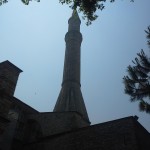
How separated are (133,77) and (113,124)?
3319 mm

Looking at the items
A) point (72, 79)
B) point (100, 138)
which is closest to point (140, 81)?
point (100, 138)

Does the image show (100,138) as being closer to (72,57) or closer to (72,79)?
(72,79)

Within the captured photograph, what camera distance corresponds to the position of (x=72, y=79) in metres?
22.6

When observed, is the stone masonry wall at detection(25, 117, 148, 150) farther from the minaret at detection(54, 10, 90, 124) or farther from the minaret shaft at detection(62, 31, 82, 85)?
the minaret shaft at detection(62, 31, 82, 85)

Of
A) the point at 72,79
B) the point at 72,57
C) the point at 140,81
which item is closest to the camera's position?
the point at 140,81

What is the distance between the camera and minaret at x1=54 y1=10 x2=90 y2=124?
20.5 metres

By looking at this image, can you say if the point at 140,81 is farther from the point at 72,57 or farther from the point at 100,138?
the point at 72,57

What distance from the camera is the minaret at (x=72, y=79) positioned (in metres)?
20.5

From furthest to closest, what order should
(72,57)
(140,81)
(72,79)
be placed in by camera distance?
1. (72,57)
2. (72,79)
3. (140,81)

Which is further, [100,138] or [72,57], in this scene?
[72,57]

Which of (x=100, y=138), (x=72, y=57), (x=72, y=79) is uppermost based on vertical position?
(x=72, y=57)

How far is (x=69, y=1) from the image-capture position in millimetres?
8391

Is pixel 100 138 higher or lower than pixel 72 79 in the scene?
lower

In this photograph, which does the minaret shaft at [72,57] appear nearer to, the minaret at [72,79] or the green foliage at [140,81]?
the minaret at [72,79]
